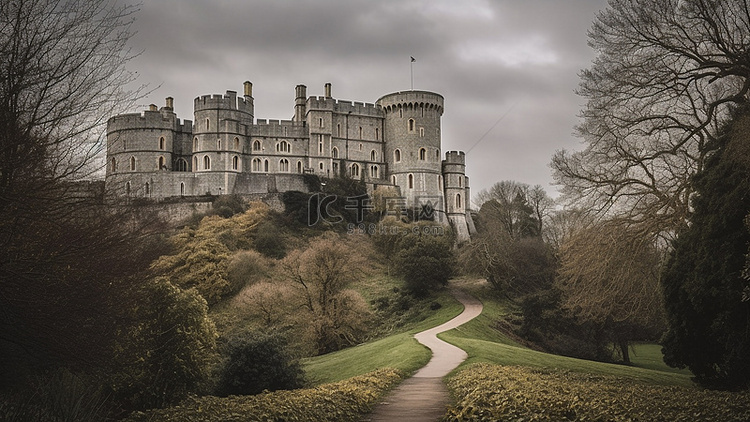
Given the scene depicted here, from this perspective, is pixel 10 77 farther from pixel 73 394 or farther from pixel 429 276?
pixel 429 276

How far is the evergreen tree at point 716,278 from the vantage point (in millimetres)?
11516

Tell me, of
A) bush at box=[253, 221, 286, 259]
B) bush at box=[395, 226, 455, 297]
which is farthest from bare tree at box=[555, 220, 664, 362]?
bush at box=[253, 221, 286, 259]

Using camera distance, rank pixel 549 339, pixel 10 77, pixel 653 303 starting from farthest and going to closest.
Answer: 1. pixel 549 339
2. pixel 653 303
3. pixel 10 77

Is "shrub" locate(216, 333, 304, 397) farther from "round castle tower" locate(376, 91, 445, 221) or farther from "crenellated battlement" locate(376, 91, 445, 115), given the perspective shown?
"crenellated battlement" locate(376, 91, 445, 115)

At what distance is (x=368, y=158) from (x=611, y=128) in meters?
48.0

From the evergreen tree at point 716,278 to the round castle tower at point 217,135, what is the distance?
47.3 meters

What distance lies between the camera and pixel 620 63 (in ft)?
46.5

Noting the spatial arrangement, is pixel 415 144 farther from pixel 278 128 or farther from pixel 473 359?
pixel 473 359

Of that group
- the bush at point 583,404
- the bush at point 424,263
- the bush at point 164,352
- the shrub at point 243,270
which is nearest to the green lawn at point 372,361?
the bush at point 164,352

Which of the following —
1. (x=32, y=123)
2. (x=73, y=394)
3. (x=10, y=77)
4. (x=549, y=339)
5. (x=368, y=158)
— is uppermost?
(x=368, y=158)

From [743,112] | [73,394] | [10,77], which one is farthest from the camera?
[743,112]

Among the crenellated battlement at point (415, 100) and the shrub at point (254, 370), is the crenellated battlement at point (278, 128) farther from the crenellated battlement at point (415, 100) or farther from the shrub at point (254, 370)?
the shrub at point (254, 370)

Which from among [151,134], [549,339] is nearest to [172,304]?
[549,339]

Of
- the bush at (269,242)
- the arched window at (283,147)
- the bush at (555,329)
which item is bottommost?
the bush at (555,329)
